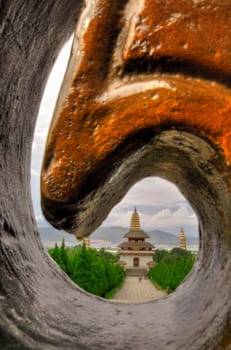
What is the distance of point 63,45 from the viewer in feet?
2.89

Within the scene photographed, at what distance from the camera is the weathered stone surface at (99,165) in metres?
0.48

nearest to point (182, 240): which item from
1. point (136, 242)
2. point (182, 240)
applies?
point (182, 240)

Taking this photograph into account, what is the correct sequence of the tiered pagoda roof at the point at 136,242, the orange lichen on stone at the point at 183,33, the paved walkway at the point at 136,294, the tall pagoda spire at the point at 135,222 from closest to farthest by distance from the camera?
the orange lichen on stone at the point at 183,33 < the paved walkway at the point at 136,294 < the tiered pagoda roof at the point at 136,242 < the tall pagoda spire at the point at 135,222

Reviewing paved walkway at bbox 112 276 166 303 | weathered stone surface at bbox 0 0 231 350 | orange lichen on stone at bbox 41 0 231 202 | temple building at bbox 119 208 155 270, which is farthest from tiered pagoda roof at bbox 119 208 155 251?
orange lichen on stone at bbox 41 0 231 202

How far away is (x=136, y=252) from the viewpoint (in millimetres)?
20922

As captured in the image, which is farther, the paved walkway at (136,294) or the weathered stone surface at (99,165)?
the paved walkway at (136,294)

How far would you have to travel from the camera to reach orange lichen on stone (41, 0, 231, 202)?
47cm

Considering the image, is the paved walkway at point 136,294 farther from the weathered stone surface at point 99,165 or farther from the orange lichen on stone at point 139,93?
the orange lichen on stone at point 139,93

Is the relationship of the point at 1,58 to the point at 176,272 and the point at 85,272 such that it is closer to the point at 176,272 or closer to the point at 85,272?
the point at 85,272

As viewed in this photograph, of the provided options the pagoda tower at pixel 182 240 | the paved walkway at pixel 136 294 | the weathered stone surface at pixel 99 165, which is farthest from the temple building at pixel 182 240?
the weathered stone surface at pixel 99 165

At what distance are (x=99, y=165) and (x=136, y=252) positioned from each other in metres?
20.9

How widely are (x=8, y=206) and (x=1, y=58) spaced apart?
0.83 ft

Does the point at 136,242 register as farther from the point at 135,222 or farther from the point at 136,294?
the point at 136,294

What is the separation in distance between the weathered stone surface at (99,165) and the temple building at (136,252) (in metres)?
20.2
